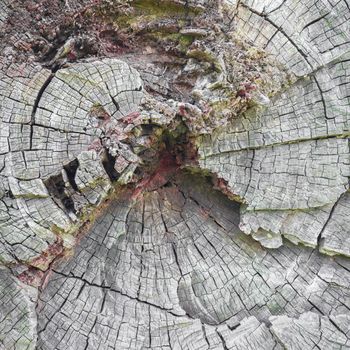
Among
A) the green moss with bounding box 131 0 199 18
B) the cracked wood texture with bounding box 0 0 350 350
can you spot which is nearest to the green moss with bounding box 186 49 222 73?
the cracked wood texture with bounding box 0 0 350 350

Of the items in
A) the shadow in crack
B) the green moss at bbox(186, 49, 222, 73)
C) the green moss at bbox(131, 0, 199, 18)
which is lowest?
the shadow in crack

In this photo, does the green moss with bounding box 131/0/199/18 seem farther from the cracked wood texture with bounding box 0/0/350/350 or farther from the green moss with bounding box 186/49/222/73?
the green moss with bounding box 186/49/222/73

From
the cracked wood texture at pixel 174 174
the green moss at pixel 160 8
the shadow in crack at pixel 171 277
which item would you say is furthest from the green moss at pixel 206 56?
the shadow in crack at pixel 171 277

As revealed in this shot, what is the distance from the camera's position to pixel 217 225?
9.68ft

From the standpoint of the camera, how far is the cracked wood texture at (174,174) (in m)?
2.54

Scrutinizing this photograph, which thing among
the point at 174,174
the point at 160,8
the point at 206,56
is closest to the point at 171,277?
the point at 174,174

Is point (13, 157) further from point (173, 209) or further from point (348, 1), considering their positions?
point (348, 1)

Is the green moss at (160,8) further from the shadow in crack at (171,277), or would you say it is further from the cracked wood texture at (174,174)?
the shadow in crack at (171,277)

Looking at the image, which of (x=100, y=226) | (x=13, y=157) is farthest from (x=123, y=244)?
(x=13, y=157)

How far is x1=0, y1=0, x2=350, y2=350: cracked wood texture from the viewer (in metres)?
2.54

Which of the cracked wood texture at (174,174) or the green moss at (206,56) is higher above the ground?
the green moss at (206,56)

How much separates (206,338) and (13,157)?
4.43 ft

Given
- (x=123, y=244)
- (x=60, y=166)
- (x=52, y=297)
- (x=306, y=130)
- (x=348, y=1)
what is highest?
(x=348, y=1)

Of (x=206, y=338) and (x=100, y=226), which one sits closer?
(x=206, y=338)
